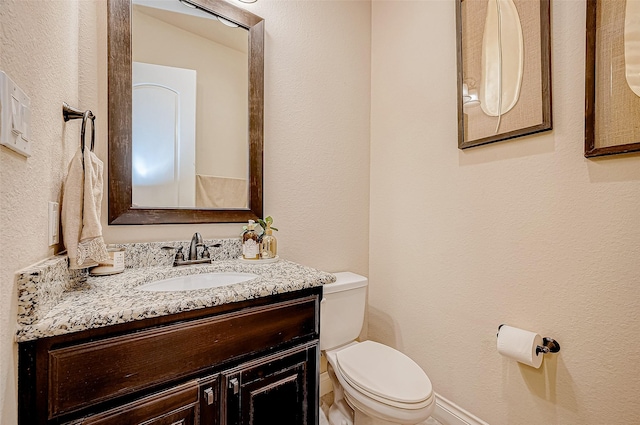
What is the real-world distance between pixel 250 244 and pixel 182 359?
629mm

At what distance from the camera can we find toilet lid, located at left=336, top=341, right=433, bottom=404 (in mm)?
1137

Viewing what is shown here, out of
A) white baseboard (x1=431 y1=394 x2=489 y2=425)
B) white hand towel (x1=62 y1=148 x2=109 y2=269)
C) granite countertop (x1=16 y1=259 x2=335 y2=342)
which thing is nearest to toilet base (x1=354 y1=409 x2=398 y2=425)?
white baseboard (x1=431 y1=394 x2=489 y2=425)

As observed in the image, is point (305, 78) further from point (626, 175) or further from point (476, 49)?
point (626, 175)

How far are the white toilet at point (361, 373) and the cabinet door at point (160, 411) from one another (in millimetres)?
686

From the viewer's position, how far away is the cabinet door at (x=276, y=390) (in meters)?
0.91

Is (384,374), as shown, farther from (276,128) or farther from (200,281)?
(276,128)

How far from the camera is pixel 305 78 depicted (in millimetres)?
1680

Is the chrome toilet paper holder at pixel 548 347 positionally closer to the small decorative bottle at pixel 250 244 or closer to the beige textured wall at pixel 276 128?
the beige textured wall at pixel 276 128

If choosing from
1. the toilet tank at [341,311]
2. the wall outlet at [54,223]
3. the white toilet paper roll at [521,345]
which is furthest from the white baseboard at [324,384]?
the wall outlet at [54,223]

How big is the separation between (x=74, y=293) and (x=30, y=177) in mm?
380

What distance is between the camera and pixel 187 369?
83cm

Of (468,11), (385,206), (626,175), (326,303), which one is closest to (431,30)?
(468,11)

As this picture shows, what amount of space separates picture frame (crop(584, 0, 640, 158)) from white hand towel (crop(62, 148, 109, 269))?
1.74 metres

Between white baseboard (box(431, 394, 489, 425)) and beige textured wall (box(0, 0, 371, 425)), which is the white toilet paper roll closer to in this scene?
white baseboard (box(431, 394, 489, 425))
